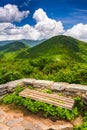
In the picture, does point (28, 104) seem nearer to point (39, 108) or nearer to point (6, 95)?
point (39, 108)

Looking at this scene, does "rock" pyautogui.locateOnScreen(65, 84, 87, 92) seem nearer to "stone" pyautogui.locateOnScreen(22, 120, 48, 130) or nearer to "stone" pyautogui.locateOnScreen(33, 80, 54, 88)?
"stone" pyautogui.locateOnScreen(33, 80, 54, 88)

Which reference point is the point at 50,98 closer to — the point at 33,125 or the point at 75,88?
the point at 75,88

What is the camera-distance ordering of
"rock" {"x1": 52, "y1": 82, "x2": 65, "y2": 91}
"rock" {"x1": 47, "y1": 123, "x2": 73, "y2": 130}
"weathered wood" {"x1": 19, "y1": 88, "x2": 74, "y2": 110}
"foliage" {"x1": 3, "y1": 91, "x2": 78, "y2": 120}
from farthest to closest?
1. "rock" {"x1": 52, "y1": 82, "x2": 65, "y2": 91}
2. "weathered wood" {"x1": 19, "y1": 88, "x2": 74, "y2": 110}
3. "foliage" {"x1": 3, "y1": 91, "x2": 78, "y2": 120}
4. "rock" {"x1": 47, "y1": 123, "x2": 73, "y2": 130}

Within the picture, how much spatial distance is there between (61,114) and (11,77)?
14.3 feet

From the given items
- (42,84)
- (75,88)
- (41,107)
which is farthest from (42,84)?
(75,88)

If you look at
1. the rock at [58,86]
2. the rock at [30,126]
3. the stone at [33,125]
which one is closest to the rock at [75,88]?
the rock at [58,86]

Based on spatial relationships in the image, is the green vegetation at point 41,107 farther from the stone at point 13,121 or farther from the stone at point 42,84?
the stone at point 42,84

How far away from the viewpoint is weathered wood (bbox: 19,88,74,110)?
7.00 metres

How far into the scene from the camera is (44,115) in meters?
7.13

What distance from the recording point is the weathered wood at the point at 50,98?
23.0 ft

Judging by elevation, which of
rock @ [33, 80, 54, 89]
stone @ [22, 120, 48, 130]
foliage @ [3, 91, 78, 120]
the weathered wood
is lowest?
stone @ [22, 120, 48, 130]

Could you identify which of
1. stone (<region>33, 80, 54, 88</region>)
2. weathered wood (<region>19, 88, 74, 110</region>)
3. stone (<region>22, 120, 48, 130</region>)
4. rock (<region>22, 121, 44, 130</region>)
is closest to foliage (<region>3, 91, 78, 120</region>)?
weathered wood (<region>19, 88, 74, 110</region>)

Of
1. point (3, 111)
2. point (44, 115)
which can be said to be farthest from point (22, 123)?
point (3, 111)

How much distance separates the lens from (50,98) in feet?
24.5
